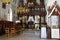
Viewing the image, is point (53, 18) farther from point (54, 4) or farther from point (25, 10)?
point (25, 10)

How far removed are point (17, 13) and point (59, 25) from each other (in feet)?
30.8

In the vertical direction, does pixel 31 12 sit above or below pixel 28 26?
above

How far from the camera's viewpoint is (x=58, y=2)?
966cm

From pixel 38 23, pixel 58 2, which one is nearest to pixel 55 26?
pixel 58 2

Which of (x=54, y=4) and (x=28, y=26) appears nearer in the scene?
(x=54, y=4)

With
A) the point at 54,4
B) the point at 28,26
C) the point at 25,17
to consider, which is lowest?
the point at 28,26

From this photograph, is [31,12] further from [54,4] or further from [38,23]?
[54,4]

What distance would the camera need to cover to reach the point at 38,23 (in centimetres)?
1606

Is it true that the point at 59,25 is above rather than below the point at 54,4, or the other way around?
below

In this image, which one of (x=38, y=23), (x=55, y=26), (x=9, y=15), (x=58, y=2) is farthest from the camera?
(x=38, y=23)

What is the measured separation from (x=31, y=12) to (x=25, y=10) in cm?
70

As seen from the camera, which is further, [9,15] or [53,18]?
[9,15]

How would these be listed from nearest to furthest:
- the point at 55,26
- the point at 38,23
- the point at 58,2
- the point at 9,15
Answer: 1. the point at 55,26
2. the point at 58,2
3. the point at 9,15
4. the point at 38,23

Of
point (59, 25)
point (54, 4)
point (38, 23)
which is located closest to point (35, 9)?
point (38, 23)
